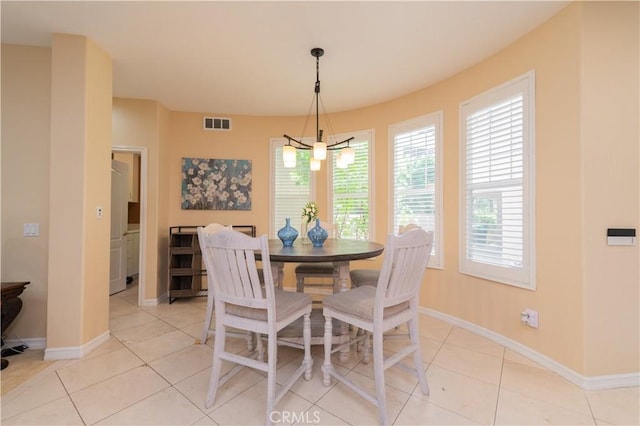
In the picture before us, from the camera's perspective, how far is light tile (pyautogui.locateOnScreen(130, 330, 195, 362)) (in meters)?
2.31

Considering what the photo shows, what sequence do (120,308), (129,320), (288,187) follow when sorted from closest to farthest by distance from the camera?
1. (129,320)
2. (120,308)
3. (288,187)

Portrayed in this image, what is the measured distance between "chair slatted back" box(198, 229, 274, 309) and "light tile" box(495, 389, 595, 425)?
4.95ft

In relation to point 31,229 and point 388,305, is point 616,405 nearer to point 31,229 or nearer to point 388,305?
point 388,305

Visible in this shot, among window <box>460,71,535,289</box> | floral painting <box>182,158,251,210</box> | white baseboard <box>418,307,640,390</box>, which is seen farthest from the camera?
floral painting <box>182,158,251,210</box>

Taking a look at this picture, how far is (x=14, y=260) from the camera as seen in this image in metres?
2.39

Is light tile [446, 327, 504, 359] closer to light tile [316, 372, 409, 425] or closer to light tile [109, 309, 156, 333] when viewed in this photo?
light tile [316, 372, 409, 425]

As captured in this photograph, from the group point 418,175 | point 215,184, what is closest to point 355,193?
point 418,175

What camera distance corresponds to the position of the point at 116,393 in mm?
1803

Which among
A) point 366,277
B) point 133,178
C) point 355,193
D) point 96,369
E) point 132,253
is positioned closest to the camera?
point 96,369

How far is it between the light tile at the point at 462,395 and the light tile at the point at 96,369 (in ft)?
7.10

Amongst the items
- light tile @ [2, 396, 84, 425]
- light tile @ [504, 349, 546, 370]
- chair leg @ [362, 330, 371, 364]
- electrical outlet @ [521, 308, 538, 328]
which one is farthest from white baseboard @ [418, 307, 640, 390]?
light tile @ [2, 396, 84, 425]

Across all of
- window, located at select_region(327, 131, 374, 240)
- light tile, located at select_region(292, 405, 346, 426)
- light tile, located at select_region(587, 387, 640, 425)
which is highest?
window, located at select_region(327, 131, 374, 240)

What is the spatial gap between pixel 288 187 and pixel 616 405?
372 cm

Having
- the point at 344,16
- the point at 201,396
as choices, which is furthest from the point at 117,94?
the point at 201,396
